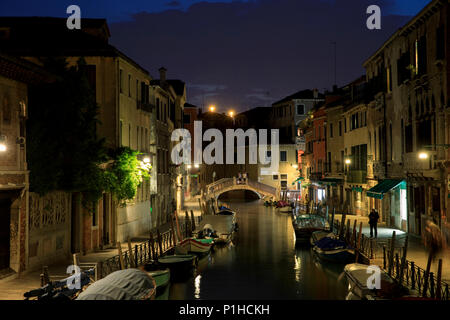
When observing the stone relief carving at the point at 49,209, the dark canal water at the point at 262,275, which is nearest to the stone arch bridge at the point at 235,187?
the dark canal water at the point at 262,275

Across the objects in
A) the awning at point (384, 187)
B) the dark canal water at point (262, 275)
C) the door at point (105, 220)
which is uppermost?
the awning at point (384, 187)

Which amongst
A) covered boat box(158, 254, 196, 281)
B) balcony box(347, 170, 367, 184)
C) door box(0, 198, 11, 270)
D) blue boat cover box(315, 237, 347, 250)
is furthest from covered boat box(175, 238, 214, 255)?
balcony box(347, 170, 367, 184)

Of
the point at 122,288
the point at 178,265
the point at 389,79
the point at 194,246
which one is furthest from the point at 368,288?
the point at 389,79

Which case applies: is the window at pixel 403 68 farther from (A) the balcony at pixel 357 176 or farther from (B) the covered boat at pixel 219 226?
(B) the covered boat at pixel 219 226

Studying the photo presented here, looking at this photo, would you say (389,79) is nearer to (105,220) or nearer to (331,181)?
(331,181)

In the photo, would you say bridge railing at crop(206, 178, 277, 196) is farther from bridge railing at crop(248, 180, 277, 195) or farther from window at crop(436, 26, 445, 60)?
window at crop(436, 26, 445, 60)

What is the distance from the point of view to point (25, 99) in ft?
53.7

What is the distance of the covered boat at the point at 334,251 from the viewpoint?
21719 mm

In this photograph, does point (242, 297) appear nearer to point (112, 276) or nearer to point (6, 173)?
point (112, 276)

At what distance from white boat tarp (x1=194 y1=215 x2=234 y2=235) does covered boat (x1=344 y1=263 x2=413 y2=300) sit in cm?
1433

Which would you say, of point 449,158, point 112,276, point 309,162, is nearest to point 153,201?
point 449,158

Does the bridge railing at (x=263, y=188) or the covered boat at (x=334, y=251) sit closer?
the covered boat at (x=334, y=251)

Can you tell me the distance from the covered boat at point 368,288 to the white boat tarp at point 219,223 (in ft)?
47.0

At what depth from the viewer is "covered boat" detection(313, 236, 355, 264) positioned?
2172 centimetres
